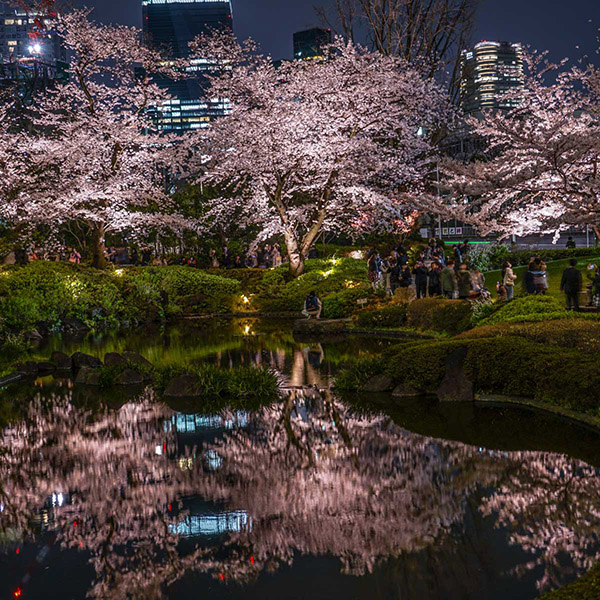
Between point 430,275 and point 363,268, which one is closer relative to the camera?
point 430,275

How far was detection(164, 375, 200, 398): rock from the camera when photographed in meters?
14.5

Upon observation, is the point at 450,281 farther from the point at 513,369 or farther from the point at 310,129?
the point at 310,129

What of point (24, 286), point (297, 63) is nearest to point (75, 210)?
point (24, 286)

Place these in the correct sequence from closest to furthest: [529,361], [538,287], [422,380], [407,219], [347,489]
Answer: [347,489] < [529,361] < [422,380] < [538,287] < [407,219]

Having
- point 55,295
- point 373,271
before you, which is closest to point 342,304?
point 373,271

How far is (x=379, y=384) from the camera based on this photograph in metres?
14.1

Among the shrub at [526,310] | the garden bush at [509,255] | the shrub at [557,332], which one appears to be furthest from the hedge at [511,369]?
the garden bush at [509,255]

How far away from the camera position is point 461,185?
14148mm

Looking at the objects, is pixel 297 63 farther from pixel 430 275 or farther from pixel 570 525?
pixel 570 525

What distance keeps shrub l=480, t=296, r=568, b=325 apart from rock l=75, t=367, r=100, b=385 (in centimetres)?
987

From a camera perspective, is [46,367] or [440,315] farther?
[440,315]

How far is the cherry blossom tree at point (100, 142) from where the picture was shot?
3269 centimetres

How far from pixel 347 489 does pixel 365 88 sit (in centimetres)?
2683

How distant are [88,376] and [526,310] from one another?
10976 mm
